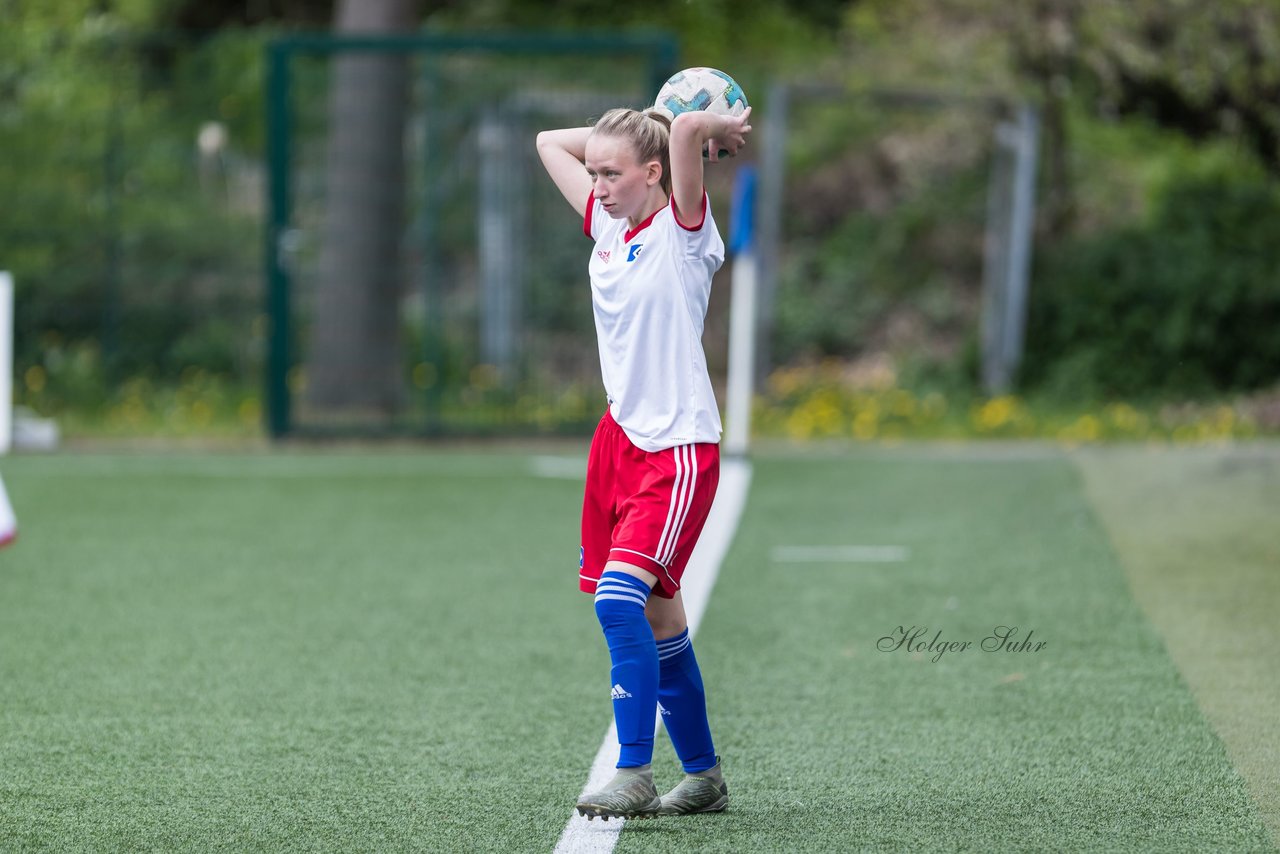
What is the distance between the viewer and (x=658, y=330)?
4.06 metres

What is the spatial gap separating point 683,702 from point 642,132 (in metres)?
1.35

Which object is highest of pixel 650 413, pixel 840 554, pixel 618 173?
pixel 618 173

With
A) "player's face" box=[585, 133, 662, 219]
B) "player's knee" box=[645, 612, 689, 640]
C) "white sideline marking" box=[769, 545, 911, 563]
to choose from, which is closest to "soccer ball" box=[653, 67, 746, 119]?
"player's face" box=[585, 133, 662, 219]

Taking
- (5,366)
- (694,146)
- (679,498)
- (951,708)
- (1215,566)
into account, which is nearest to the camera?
(694,146)

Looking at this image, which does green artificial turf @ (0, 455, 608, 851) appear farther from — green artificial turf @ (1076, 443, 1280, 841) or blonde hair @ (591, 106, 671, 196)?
green artificial turf @ (1076, 443, 1280, 841)

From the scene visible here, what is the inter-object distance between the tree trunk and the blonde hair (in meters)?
8.30

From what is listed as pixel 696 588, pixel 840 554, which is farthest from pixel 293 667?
pixel 840 554

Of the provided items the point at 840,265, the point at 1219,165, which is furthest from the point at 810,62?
the point at 1219,165

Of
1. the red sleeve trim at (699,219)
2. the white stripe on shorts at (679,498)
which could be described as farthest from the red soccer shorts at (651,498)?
the red sleeve trim at (699,219)

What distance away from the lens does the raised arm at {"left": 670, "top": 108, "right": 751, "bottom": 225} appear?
390cm

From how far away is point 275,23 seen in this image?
69.9 feet

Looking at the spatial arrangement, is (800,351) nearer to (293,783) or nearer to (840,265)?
(840,265)

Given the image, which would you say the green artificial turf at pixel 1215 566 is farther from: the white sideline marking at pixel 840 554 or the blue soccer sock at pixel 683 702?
the blue soccer sock at pixel 683 702

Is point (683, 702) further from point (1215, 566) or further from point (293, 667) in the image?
point (1215, 566)
